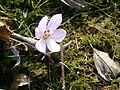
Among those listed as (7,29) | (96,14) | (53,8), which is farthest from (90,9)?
(7,29)

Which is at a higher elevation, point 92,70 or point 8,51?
point 8,51

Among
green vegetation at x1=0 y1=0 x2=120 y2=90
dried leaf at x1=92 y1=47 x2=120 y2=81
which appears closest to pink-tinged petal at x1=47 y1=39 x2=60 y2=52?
green vegetation at x1=0 y1=0 x2=120 y2=90

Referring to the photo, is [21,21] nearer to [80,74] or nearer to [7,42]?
[7,42]

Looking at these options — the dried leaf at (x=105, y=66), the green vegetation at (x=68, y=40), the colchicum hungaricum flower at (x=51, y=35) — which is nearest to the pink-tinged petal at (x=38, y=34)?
the colchicum hungaricum flower at (x=51, y=35)

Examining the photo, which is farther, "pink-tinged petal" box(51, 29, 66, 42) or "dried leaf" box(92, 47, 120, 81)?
"dried leaf" box(92, 47, 120, 81)

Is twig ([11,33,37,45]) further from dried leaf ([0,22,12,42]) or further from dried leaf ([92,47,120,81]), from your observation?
dried leaf ([92,47,120,81])

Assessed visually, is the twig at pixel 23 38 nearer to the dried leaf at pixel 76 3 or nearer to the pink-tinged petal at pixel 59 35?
the pink-tinged petal at pixel 59 35
